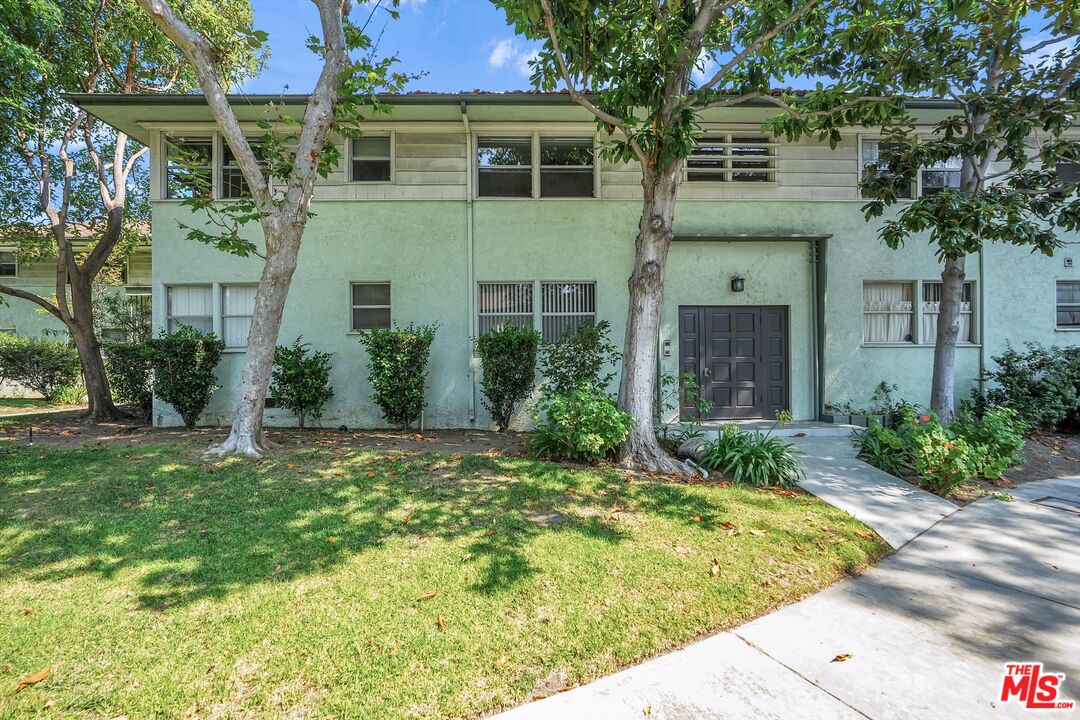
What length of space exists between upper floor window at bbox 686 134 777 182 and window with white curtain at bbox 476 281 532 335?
3.88m

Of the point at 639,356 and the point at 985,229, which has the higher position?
the point at 985,229

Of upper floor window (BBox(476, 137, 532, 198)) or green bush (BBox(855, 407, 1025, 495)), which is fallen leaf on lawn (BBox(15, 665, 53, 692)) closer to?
green bush (BBox(855, 407, 1025, 495))

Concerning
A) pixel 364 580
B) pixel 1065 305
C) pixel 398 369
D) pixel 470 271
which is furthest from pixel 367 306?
pixel 1065 305

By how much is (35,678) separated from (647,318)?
18.0 feet

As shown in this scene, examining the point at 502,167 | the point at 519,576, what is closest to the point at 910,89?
the point at 502,167

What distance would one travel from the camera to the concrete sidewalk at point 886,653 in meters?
2.16

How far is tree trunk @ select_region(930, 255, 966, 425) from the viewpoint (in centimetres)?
739

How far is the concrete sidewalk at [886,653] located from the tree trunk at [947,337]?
14.2ft

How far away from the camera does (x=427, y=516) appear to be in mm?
4113

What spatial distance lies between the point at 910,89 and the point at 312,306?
9905mm

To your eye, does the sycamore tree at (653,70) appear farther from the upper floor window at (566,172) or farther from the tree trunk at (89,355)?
the tree trunk at (89,355)

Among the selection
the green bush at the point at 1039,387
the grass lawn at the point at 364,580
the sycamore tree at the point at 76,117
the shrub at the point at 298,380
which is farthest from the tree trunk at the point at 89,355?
the green bush at the point at 1039,387

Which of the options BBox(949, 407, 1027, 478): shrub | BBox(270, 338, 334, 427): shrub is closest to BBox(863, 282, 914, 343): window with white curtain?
BBox(949, 407, 1027, 478): shrub

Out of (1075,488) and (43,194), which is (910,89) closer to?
(1075,488)
